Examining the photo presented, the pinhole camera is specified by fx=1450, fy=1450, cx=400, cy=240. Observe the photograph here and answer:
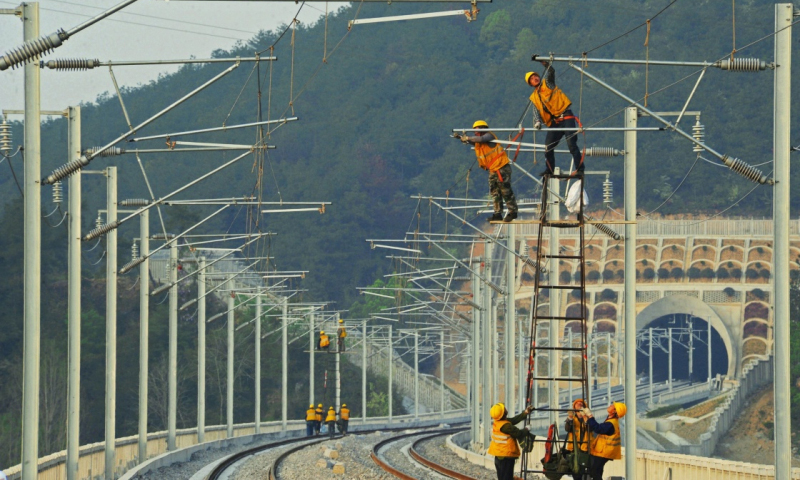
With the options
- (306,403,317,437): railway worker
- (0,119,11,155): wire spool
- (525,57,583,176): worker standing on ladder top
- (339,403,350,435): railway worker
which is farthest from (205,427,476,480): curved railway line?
(525,57,583,176): worker standing on ladder top

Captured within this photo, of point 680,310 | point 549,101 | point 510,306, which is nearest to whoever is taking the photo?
point 549,101

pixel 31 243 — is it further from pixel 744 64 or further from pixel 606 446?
pixel 744 64

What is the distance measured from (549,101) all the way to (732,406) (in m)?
92.1

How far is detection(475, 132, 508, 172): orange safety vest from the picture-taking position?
21.7 metres

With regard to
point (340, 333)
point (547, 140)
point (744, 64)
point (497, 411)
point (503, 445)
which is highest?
point (744, 64)

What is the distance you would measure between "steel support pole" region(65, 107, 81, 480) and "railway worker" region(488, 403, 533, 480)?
35.6 ft

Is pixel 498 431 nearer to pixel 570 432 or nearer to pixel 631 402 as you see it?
pixel 570 432

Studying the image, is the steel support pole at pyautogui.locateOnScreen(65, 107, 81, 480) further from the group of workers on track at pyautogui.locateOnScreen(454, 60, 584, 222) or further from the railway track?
the group of workers on track at pyautogui.locateOnScreen(454, 60, 584, 222)

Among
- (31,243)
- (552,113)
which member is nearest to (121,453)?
(31,243)

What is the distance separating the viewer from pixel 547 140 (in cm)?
2169

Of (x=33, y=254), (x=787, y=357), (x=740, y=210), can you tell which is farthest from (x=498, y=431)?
(x=740, y=210)

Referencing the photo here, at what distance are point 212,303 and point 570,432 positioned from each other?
3793 inches

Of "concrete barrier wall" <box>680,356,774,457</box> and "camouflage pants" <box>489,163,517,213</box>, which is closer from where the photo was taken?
"camouflage pants" <box>489,163,517,213</box>

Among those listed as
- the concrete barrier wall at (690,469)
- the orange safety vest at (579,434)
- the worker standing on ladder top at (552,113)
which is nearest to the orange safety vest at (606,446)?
the orange safety vest at (579,434)
